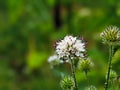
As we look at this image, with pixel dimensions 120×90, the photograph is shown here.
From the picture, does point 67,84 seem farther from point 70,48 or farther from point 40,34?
point 40,34

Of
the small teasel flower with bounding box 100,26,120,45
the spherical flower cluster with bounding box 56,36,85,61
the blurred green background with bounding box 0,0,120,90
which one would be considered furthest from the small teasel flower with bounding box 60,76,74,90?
the blurred green background with bounding box 0,0,120,90

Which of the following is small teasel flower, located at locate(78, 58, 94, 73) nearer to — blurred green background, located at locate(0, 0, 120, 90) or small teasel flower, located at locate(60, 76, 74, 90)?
small teasel flower, located at locate(60, 76, 74, 90)

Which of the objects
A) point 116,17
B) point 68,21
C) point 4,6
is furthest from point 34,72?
point 116,17

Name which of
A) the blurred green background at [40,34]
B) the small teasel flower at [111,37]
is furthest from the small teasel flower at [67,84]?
the blurred green background at [40,34]

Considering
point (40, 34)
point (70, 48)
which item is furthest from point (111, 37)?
point (40, 34)

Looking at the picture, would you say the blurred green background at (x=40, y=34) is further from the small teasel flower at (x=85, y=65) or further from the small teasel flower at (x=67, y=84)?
the small teasel flower at (x=67, y=84)

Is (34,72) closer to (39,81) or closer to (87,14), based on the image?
(39,81)
